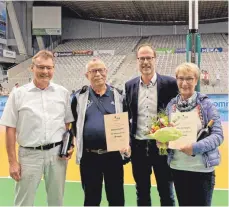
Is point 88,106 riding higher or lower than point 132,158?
higher

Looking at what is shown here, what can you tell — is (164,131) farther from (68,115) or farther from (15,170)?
(15,170)

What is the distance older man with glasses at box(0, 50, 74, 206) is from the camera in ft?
9.80

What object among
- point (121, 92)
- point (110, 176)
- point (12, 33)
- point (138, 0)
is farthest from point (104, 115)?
point (12, 33)

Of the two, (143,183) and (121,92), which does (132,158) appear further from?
(121,92)

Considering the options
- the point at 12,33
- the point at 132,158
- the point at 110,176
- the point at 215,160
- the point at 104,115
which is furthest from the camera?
the point at 12,33

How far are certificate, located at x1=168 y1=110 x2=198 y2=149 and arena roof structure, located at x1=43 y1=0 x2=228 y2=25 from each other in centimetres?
2261

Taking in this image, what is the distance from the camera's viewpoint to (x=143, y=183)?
343 centimetres

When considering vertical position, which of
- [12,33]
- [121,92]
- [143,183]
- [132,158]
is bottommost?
[143,183]

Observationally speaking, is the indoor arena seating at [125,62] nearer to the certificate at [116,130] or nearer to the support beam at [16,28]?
the support beam at [16,28]

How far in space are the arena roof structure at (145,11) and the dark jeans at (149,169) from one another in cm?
2216

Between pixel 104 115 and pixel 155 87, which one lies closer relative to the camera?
pixel 104 115

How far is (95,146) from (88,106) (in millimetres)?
374

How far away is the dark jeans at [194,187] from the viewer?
104 inches

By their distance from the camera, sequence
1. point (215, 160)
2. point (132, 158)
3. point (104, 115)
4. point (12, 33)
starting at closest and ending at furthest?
1. point (215, 160)
2. point (104, 115)
3. point (132, 158)
4. point (12, 33)
